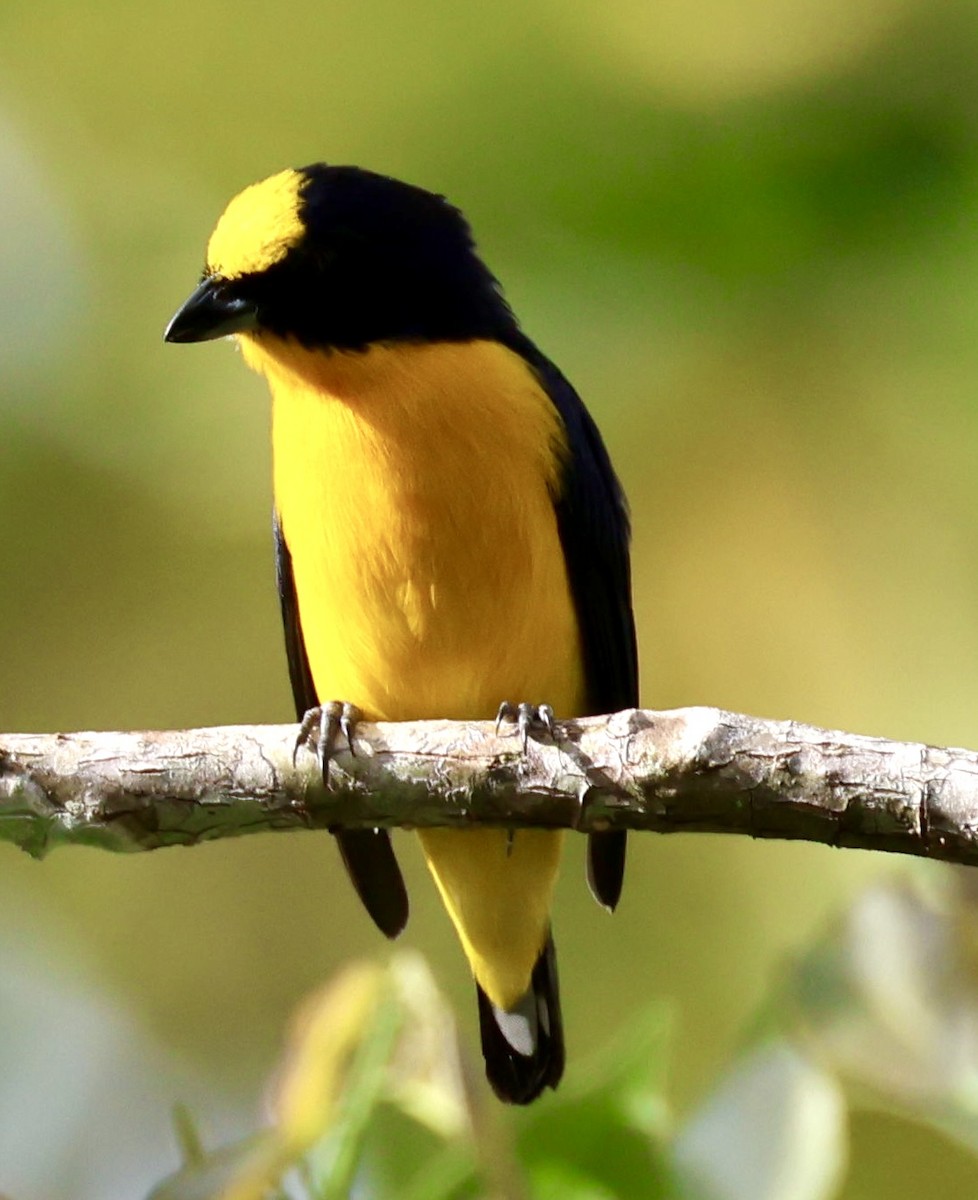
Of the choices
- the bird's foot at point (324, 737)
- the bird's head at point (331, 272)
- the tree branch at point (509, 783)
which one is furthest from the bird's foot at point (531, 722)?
the bird's head at point (331, 272)

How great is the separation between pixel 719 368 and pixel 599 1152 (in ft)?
11.6

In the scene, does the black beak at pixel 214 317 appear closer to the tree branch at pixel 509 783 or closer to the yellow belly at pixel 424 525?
the yellow belly at pixel 424 525

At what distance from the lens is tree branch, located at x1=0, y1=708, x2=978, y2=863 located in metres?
2.90

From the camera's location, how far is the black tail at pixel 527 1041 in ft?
14.4

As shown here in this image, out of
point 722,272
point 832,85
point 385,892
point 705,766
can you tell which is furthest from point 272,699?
point 705,766

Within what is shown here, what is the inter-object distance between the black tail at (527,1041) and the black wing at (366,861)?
350 millimetres

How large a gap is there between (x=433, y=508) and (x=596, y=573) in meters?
0.57

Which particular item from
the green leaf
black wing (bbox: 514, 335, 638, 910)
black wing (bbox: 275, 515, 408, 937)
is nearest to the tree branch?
the green leaf

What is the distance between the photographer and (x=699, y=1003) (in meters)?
4.86

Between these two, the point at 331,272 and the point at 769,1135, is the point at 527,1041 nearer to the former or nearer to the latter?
the point at 769,1135

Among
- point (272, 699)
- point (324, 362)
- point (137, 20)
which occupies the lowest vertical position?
point (272, 699)

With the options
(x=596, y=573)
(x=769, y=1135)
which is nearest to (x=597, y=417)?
(x=596, y=573)

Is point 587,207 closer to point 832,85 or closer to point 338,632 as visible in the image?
point 832,85

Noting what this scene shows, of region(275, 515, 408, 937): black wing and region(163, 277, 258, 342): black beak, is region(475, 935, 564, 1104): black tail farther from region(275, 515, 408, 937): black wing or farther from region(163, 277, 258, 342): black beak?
region(163, 277, 258, 342): black beak
